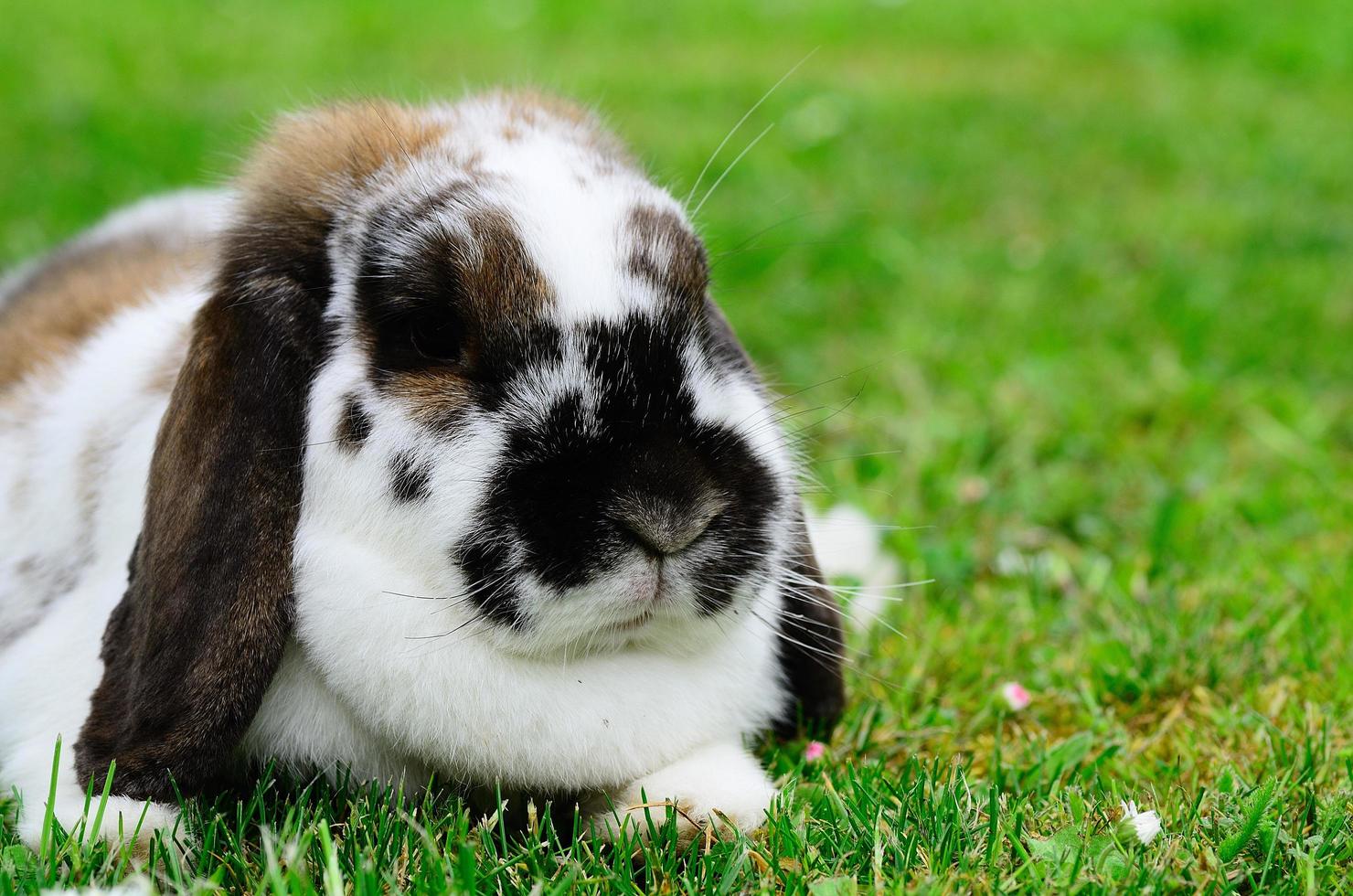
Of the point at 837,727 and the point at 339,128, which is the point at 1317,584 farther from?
the point at 339,128

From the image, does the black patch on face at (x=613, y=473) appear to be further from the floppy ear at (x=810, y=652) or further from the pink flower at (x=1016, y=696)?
the pink flower at (x=1016, y=696)

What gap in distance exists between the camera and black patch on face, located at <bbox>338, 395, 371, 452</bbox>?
2246 millimetres

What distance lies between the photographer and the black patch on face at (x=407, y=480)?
219 centimetres

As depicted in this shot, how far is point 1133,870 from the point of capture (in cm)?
211

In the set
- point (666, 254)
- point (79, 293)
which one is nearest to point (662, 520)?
point (666, 254)

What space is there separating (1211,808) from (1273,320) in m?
3.30

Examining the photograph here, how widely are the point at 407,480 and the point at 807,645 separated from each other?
2.70 ft

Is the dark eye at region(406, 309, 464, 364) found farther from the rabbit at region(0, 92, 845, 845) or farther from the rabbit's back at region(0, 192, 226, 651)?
the rabbit's back at region(0, 192, 226, 651)

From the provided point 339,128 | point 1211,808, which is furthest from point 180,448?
point 1211,808

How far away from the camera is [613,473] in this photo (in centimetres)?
211

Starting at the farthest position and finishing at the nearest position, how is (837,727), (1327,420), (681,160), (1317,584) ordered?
(681,160), (1327,420), (1317,584), (837,727)

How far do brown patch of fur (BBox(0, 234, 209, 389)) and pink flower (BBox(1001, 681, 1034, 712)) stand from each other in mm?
1827

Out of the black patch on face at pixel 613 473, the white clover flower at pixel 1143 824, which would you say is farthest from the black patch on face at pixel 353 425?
the white clover flower at pixel 1143 824

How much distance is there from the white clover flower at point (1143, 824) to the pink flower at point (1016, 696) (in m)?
0.61
